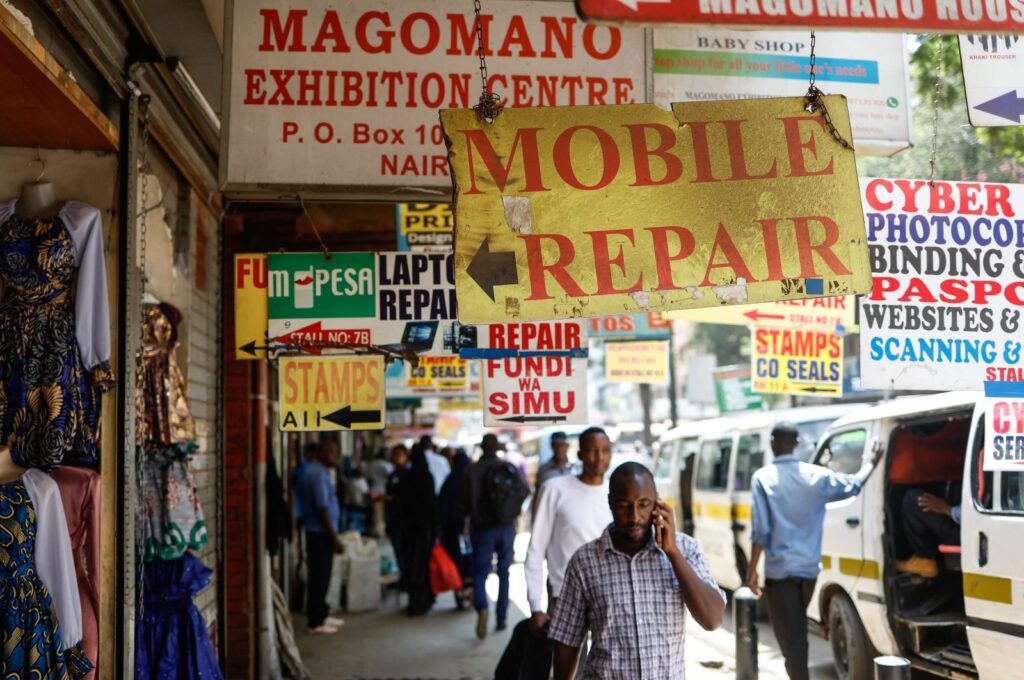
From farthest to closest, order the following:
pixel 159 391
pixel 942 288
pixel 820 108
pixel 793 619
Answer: pixel 793 619 → pixel 159 391 → pixel 942 288 → pixel 820 108

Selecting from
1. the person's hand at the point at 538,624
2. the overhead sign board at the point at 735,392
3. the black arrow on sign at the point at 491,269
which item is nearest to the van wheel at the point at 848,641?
the person's hand at the point at 538,624

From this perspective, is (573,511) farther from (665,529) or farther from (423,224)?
(423,224)

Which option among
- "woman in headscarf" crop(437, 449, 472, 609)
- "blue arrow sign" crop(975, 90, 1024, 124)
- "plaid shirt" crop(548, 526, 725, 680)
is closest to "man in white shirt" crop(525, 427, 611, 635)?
"plaid shirt" crop(548, 526, 725, 680)

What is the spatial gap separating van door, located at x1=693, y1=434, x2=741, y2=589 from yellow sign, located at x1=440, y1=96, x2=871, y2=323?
7914 mm

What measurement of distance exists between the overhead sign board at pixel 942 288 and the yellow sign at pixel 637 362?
964cm

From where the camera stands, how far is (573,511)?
568cm

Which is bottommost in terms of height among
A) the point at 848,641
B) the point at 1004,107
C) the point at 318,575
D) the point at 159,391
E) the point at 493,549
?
the point at 848,641

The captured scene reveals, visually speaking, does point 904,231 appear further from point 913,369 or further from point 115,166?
point 115,166

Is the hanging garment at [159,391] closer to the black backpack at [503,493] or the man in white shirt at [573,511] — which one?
the man in white shirt at [573,511]

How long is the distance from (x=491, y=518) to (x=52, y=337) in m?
6.56

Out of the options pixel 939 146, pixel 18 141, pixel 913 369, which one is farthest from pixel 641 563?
pixel 939 146

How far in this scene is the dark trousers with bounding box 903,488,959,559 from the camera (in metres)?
7.13

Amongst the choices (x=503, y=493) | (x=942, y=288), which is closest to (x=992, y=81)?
(x=942, y=288)

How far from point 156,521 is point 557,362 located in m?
2.66
